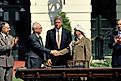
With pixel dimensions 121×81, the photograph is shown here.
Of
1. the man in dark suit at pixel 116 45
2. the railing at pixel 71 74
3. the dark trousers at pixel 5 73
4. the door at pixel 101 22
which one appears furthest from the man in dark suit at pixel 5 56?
the door at pixel 101 22

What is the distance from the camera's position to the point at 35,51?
1220 centimetres

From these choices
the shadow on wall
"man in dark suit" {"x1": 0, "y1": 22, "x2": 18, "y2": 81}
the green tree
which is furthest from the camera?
the shadow on wall

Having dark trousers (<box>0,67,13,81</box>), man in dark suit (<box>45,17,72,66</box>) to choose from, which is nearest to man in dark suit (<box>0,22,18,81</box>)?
dark trousers (<box>0,67,13,81</box>)

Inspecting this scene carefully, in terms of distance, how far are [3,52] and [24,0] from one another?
10.3 meters

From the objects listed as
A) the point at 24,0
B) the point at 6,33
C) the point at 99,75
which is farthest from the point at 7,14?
the point at 99,75

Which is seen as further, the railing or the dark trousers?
the dark trousers

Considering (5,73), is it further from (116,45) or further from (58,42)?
(116,45)

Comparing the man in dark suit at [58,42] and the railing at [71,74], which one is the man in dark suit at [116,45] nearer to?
the railing at [71,74]

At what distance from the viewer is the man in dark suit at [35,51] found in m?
12.1

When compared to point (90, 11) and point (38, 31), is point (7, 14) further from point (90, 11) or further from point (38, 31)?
point (38, 31)

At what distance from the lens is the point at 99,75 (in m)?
11.5

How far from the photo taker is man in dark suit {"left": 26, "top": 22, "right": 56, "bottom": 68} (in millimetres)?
12078

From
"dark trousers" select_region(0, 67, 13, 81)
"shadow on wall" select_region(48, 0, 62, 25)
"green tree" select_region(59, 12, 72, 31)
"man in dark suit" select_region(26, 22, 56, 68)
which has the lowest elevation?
"dark trousers" select_region(0, 67, 13, 81)

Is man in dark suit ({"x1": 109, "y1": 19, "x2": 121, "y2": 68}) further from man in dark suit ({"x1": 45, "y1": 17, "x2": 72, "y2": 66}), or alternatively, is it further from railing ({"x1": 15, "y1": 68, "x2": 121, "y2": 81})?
man in dark suit ({"x1": 45, "y1": 17, "x2": 72, "y2": 66})
